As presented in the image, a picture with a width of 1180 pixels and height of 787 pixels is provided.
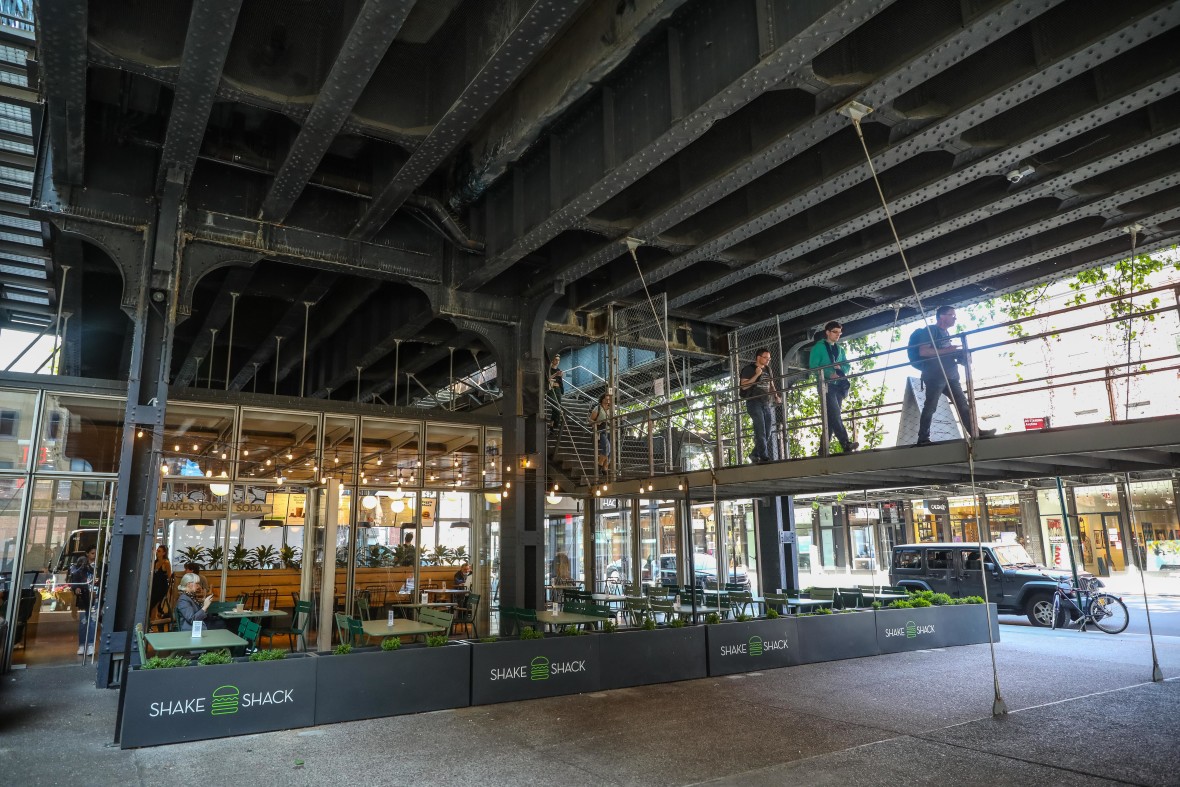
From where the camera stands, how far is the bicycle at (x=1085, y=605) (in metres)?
14.2

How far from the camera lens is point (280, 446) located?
1357cm

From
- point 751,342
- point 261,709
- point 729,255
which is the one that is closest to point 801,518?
point 751,342

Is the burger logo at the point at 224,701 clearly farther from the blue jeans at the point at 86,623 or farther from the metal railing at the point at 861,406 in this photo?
the metal railing at the point at 861,406

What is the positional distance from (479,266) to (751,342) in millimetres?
6799

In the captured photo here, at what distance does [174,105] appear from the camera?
751 centimetres

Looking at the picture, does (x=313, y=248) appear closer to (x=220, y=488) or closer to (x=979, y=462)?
(x=220, y=488)

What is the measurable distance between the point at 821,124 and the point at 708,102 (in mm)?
1463

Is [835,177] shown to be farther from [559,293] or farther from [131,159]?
[131,159]

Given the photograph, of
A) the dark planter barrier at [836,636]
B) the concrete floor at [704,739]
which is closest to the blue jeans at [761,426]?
the dark planter barrier at [836,636]

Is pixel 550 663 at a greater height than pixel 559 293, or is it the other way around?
pixel 559 293

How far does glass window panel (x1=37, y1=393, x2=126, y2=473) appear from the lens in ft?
36.2

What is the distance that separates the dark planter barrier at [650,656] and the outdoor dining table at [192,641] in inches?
169

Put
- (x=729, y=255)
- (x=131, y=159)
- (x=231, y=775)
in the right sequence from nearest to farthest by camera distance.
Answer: (x=231, y=775) → (x=131, y=159) → (x=729, y=255)

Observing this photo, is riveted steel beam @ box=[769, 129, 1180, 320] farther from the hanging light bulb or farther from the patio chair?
the hanging light bulb
